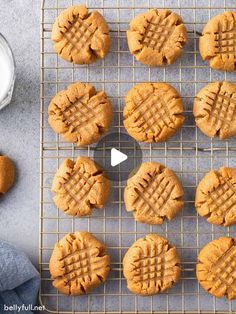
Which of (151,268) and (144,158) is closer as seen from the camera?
(151,268)

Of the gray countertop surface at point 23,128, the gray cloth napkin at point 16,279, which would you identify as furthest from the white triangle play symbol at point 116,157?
the gray cloth napkin at point 16,279

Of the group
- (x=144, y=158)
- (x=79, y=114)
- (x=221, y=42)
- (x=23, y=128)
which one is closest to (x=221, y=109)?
(x=221, y=42)

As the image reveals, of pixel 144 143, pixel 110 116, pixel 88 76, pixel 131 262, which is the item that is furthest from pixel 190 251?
pixel 88 76

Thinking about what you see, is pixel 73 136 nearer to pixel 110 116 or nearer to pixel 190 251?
pixel 110 116

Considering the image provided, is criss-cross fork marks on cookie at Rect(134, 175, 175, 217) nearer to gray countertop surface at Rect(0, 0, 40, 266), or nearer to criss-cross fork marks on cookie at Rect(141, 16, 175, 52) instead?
gray countertop surface at Rect(0, 0, 40, 266)

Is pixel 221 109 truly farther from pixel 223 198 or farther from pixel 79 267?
pixel 79 267
